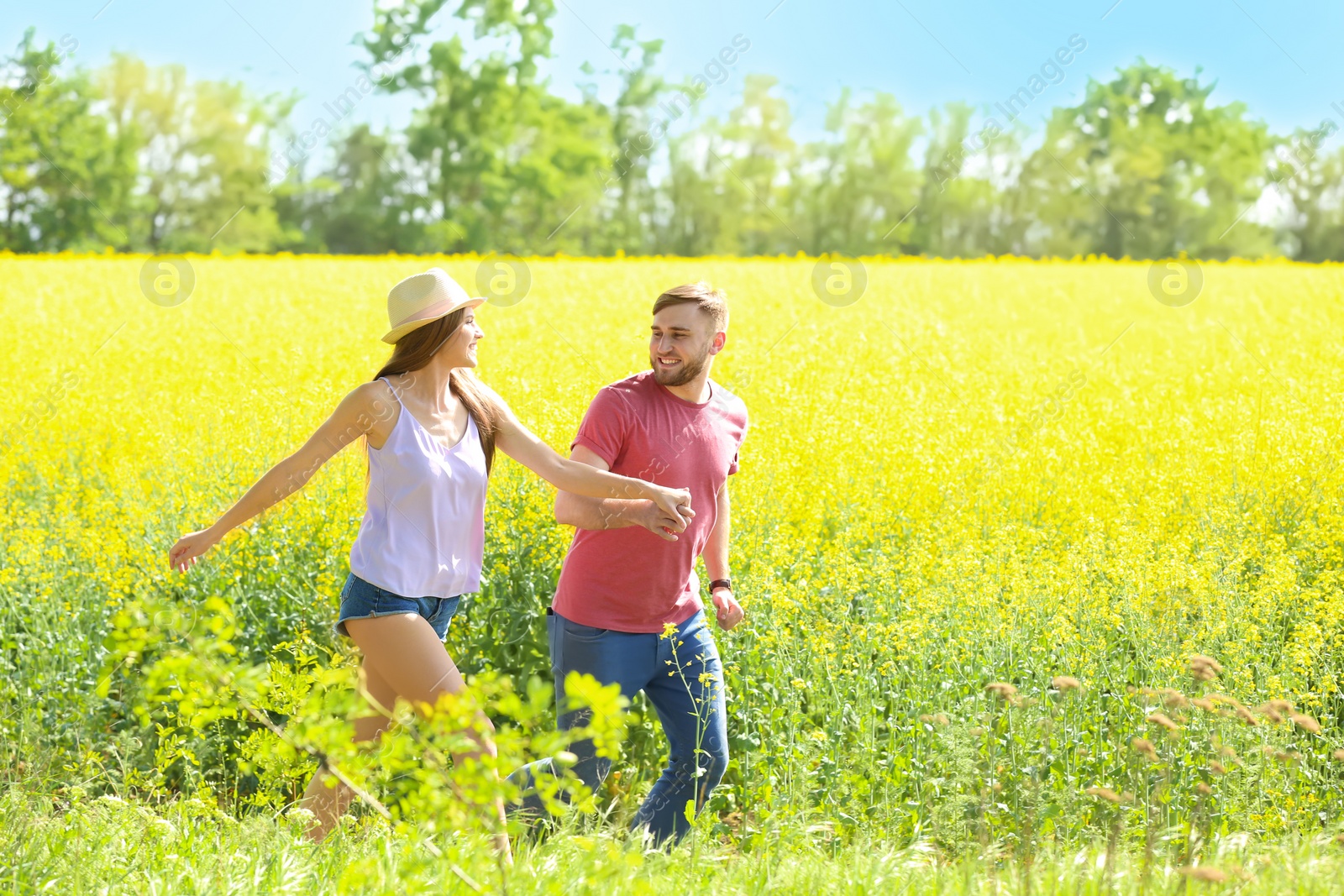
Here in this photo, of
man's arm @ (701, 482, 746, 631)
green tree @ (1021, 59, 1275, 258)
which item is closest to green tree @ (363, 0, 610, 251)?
green tree @ (1021, 59, 1275, 258)

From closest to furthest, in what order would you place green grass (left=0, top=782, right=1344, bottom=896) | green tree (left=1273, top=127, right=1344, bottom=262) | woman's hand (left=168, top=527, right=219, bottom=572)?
green grass (left=0, top=782, right=1344, bottom=896) → woman's hand (left=168, top=527, right=219, bottom=572) → green tree (left=1273, top=127, right=1344, bottom=262)

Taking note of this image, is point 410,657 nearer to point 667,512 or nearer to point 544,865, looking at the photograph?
point 544,865

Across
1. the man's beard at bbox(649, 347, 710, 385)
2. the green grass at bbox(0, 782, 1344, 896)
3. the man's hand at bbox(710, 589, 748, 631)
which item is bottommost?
the green grass at bbox(0, 782, 1344, 896)

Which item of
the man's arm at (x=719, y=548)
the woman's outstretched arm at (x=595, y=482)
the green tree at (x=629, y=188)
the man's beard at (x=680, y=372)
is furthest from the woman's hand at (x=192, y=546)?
the green tree at (x=629, y=188)

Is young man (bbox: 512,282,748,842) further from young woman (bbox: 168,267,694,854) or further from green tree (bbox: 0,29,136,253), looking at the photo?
green tree (bbox: 0,29,136,253)

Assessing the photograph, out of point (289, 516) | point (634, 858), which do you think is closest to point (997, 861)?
point (634, 858)

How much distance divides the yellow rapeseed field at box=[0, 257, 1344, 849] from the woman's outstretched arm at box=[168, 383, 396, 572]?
1519 mm

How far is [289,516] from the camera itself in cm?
532

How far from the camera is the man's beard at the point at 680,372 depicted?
3.37m

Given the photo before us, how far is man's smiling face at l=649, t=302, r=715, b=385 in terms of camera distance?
11.0 feet

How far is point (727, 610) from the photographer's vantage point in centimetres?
A: 356

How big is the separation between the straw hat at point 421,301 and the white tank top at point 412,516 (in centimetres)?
26

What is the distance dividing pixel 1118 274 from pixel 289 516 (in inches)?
750

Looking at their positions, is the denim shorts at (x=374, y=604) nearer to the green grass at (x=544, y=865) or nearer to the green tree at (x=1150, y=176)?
the green grass at (x=544, y=865)
